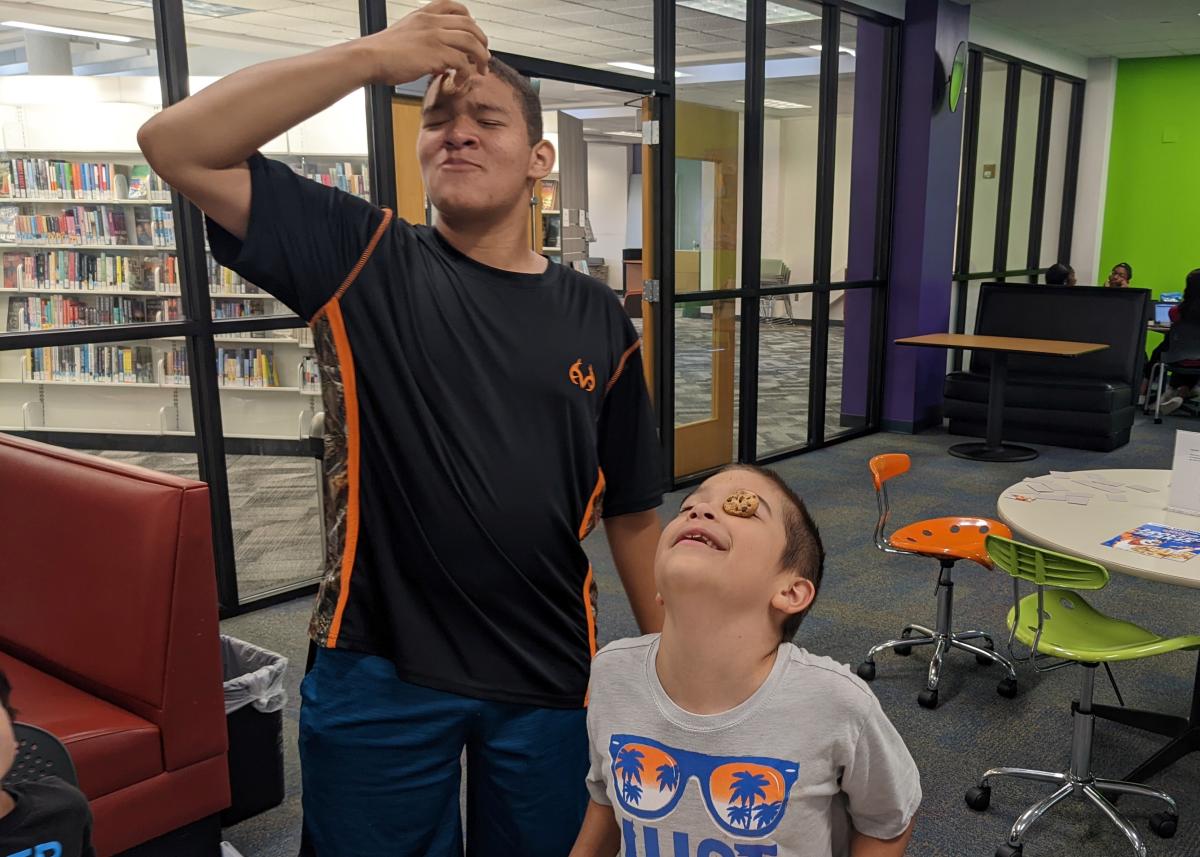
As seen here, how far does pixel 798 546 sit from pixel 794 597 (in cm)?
6

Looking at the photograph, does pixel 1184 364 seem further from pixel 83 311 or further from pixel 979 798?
pixel 83 311

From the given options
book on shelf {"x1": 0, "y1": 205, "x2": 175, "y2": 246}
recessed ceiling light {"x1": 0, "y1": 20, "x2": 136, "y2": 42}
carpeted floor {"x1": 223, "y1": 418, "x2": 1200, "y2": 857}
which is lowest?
carpeted floor {"x1": 223, "y1": 418, "x2": 1200, "y2": 857}

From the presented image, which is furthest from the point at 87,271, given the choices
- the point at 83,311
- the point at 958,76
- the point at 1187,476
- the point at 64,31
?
the point at 958,76

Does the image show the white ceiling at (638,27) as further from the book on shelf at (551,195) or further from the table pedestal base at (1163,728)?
the table pedestal base at (1163,728)

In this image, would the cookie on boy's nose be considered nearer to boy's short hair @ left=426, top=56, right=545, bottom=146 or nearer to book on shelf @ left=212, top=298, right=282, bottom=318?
boy's short hair @ left=426, top=56, right=545, bottom=146

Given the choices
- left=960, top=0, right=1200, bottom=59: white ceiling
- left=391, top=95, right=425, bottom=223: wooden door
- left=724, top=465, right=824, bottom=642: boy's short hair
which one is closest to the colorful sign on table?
left=724, top=465, right=824, bottom=642: boy's short hair

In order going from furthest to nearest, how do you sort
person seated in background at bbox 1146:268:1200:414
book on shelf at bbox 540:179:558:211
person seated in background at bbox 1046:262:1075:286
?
book on shelf at bbox 540:179:558:211, person seated in background at bbox 1046:262:1075:286, person seated in background at bbox 1146:268:1200:414

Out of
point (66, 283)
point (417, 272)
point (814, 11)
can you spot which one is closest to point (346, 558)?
point (417, 272)

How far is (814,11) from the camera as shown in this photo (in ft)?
20.8

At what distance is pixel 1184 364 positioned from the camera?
296 inches

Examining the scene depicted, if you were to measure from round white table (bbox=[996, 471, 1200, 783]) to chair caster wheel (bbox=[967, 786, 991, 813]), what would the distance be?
1.18 feet


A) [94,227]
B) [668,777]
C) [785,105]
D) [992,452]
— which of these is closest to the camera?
[668,777]

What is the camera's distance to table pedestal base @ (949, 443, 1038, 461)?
6234mm

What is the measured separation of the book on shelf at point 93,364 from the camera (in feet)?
11.0
